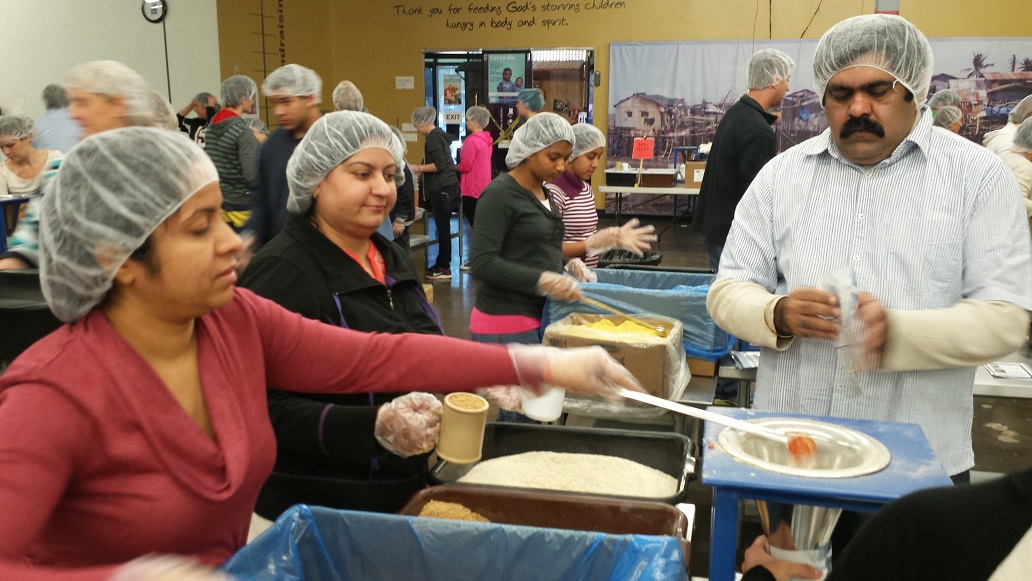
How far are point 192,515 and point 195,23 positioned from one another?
9.71 m

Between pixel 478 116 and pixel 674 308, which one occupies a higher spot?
pixel 478 116

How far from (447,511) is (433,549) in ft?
1.30

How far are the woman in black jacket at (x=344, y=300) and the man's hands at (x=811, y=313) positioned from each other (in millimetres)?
771

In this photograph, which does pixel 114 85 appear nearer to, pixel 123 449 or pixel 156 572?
pixel 123 449

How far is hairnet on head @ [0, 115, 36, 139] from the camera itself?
634cm

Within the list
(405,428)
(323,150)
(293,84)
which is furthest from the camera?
(293,84)

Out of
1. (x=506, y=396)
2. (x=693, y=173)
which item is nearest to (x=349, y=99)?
(x=693, y=173)

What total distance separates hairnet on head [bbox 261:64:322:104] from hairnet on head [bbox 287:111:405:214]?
5.80 feet

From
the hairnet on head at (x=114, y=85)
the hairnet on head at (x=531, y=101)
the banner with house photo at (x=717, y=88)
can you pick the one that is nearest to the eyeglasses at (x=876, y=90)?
the hairnet on head at (x=114, y=85)

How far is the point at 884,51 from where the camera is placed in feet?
5.69

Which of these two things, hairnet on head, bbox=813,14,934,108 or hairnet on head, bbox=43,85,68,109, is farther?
hairnet on head, bbox=43,85,68,109

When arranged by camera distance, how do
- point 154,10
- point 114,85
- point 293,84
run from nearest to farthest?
point 114,85, point 293,84, point 154,10

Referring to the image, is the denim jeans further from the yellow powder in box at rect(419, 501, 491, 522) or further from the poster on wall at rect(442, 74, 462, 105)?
the poster on wall at rect(442, 74, 462, 105)

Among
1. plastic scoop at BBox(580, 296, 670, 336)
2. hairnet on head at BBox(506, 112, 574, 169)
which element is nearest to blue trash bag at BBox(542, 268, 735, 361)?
plastic scoop at BBox(580, 296, 670, 336)
